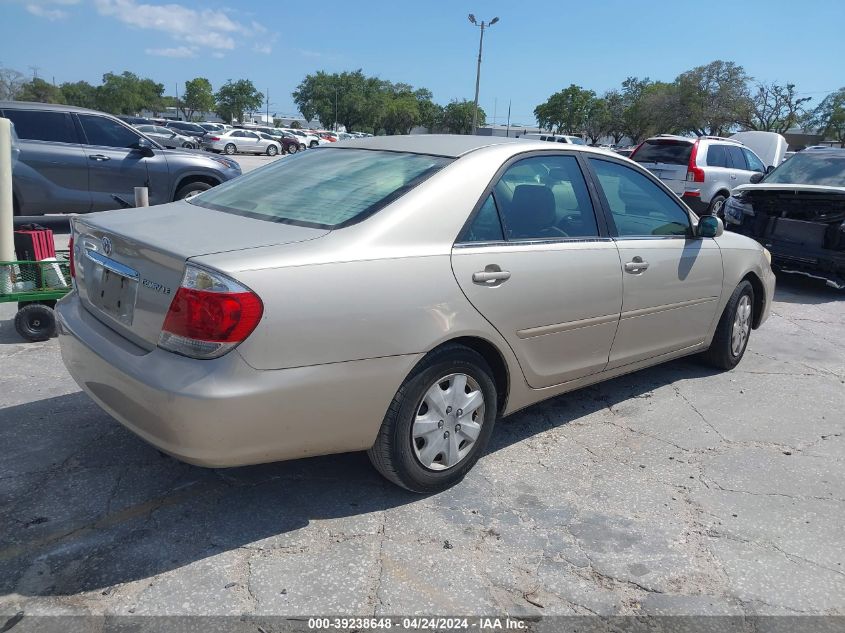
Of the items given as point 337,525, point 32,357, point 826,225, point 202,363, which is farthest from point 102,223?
point 826,225

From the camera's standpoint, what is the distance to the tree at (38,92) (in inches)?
2872

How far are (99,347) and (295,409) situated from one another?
91cm

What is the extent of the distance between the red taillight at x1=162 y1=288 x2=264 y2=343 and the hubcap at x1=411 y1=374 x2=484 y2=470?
87 centimetres

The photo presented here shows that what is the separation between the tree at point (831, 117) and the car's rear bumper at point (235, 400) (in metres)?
70.1

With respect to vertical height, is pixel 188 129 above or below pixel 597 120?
below

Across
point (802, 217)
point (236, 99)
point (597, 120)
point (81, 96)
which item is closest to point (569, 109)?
point (597, 120)

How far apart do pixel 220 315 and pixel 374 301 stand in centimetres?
59

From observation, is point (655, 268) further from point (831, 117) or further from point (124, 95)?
point (124, 95)

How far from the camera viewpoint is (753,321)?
550 centimetres

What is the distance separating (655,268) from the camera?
4.07 meters

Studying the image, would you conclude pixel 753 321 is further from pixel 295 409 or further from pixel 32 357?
pixel 32 357

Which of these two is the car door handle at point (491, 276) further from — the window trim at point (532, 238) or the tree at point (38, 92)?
the tree at point (38, 92)

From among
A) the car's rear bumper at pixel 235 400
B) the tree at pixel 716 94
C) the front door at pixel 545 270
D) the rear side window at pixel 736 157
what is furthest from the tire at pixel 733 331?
the tree at pixel 716 94

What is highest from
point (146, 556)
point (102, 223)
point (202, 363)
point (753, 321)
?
point (102, 223)
